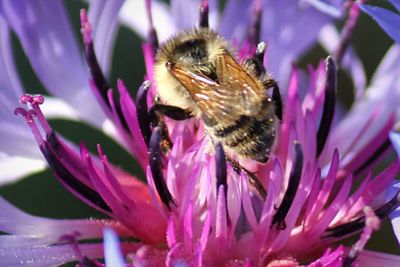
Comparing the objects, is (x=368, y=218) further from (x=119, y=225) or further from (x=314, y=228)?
(x=119, y=225)

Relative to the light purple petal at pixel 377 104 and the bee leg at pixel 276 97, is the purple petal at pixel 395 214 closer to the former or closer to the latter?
the bee leg at pixel 276 97

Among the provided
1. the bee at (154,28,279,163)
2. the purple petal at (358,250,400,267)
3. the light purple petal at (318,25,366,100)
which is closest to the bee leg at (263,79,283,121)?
the bee at (154,28,279,163)

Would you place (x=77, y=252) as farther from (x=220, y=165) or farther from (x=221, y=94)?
(x=221, y=94)

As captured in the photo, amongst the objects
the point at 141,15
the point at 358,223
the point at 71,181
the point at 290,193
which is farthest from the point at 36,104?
the point at 141,15

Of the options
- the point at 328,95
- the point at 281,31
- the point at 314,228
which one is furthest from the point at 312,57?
the point at 314,228

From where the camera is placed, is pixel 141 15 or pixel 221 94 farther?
pixel 141 15

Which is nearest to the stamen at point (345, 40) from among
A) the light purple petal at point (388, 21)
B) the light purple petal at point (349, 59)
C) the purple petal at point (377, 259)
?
the light purple petal at point (349, 59)
